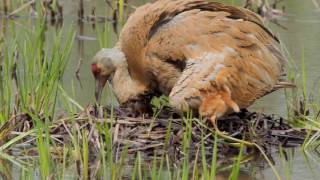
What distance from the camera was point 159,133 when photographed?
22.2 ft

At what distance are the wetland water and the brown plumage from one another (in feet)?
1.05

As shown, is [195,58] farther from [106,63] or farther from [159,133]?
[106,63]

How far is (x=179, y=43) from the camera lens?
271 inches

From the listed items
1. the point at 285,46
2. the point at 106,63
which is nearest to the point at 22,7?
the point at 285,46

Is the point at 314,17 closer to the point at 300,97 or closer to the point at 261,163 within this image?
the point at 300,97

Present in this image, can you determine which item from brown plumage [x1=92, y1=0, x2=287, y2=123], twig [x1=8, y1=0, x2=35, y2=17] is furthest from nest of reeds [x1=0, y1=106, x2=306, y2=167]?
twig [x1=8, y1=0, x2=35, y2=17]

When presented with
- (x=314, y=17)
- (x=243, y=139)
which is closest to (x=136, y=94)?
(x=243, y=139)

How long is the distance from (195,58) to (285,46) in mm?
2017

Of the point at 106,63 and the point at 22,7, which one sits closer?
the point at 106,63

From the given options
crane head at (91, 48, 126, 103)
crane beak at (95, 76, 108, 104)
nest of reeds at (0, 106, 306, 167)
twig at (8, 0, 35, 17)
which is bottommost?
nest of reeds at (0, 106, 306, 167)

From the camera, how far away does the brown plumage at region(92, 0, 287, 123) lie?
6.68m

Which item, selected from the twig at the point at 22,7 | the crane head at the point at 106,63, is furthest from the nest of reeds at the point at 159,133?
the twig at the point at 22,7

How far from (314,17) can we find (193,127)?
499cm

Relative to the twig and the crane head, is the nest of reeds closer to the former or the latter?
the crane head
